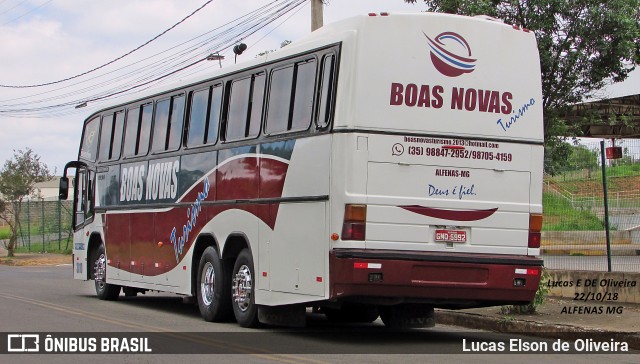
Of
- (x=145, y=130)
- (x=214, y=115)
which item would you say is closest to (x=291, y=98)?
(x=214, y=115)

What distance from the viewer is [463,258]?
Result: 11.6m

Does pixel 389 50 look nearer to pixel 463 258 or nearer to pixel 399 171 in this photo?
pixel 399 171

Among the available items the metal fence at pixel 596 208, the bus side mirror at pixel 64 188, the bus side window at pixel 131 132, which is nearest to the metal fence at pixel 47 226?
the bus side mirror at pixel 64 188

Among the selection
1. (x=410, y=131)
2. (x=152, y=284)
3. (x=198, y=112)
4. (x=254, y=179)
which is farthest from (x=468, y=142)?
(x=152, y=284)

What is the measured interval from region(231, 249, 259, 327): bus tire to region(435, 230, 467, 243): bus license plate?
9.34 feet

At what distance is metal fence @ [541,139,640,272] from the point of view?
53.1 ft

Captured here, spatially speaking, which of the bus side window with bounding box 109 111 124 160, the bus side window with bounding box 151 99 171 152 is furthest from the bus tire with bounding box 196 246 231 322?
the bus side window with bounding box 109 111 124 160

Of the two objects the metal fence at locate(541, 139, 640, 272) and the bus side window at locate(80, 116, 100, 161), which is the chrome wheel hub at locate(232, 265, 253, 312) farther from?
the bus side window at locate(80, 116, 100, 161)

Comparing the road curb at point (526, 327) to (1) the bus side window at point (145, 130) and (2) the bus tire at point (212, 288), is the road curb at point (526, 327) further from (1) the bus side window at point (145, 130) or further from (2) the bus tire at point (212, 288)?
(1) the bus side window at point (145, 130)

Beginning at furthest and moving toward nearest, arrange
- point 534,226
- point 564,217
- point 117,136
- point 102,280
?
1. point 102,280
2. point 117,136
3. point 564,217
4. point 534,226

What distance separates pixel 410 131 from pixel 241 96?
3344 millimetres

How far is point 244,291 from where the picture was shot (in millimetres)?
13508

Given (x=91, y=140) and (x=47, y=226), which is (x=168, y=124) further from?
(x=47, y=226)

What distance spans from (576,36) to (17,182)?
32.1 metres
